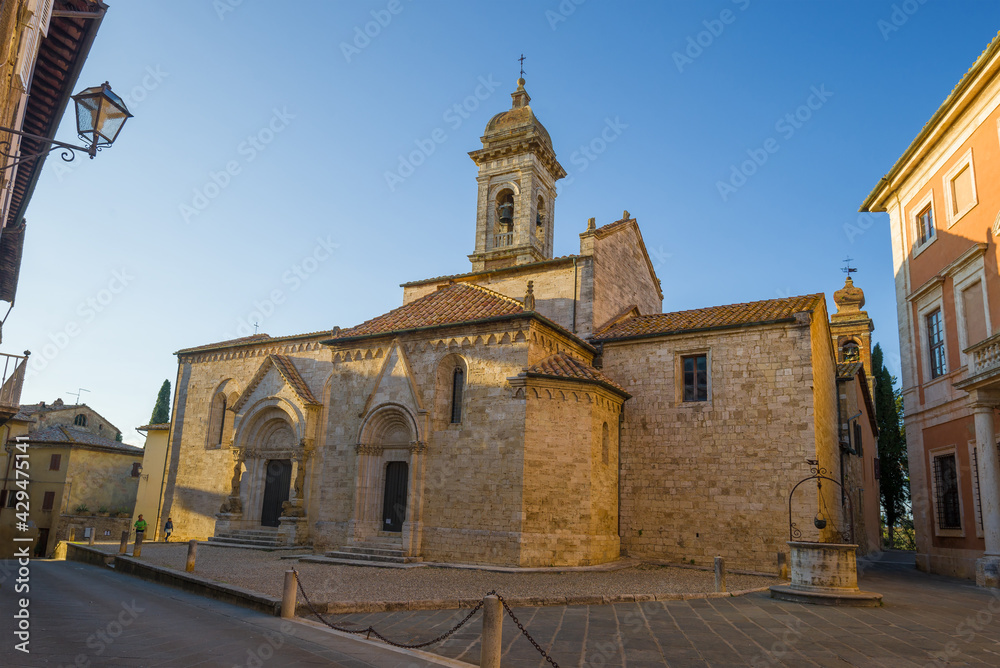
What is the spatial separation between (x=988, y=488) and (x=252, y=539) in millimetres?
20897

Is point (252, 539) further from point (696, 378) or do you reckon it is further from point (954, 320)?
point (954, 320)

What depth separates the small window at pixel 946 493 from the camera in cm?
1791

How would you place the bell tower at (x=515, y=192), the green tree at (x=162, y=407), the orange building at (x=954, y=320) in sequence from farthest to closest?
the green tree at (x=162, y=407), the bell tower at (x=515, y=192), the orange building at (x=954, y=320)

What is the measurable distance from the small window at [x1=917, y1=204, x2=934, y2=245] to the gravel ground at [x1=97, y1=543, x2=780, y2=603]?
1179cm

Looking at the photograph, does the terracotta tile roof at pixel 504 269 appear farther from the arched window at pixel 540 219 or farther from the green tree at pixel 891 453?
the green tree at pixel 891 453

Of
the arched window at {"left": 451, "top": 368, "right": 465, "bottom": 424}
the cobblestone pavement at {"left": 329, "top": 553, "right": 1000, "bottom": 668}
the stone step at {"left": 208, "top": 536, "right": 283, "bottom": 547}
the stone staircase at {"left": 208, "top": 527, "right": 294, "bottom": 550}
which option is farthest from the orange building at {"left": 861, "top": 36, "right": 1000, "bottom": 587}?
the stone step at {"left": 208, "top": 536, "right": 283, "bottom": 547}

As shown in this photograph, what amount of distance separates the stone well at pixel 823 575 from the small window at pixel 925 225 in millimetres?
12228

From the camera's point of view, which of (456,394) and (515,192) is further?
(515,192)

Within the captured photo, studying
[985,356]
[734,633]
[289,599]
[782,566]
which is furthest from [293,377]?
[985,356]

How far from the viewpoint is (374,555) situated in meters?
17.5

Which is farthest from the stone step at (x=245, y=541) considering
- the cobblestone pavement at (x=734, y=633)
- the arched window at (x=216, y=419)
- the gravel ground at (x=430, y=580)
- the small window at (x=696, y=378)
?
the small window at (x=696, y=378)

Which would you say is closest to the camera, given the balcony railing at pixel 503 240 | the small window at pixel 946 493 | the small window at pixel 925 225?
the small window at pixel 946 493

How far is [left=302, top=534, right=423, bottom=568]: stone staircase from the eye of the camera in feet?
55.8

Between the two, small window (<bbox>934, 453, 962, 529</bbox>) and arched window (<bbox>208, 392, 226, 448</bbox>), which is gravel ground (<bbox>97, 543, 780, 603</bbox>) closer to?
small window (<bbox>934, 453, 962, 529</bbox>)
